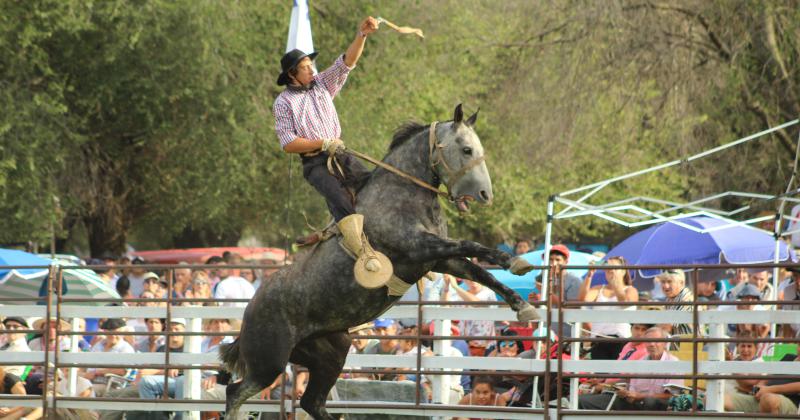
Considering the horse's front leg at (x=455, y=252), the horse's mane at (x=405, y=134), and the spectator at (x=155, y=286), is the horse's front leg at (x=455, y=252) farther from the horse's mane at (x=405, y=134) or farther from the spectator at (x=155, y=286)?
the spectator at (x=155, y=286)

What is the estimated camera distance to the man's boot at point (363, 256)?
788cm

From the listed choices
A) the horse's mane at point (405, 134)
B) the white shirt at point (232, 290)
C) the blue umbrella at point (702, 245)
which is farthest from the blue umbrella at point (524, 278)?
the horse's mane at point (405, 134)

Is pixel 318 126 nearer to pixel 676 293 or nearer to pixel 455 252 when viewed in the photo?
pixel 455 252

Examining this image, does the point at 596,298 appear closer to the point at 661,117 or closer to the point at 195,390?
the point at 195,390

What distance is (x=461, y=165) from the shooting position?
7.90 metres

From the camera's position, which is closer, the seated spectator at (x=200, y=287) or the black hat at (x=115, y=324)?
the black hat at (x=115, y=324)

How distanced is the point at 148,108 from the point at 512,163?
842 cm

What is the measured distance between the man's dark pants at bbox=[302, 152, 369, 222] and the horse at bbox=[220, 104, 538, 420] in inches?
4.5

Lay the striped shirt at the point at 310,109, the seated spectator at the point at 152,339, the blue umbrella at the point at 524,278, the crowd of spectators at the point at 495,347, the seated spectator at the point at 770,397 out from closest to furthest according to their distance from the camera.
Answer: the striped shirt at the point at 310,109
the seated spectator at the point at 770,397
the crowd of spectators at the point at 495,347
the seated spectator at the point at 152,339
the blue umbrella at the point at 524,278

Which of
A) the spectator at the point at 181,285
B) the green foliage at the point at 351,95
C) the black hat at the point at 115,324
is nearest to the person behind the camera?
the black hat at the point at 115,324

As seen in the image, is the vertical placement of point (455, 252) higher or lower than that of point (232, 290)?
higher

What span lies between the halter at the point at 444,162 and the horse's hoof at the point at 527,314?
828 millimetres

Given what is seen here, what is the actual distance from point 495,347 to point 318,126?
11.7ft

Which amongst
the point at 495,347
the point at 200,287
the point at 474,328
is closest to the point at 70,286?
the point at 200,287
